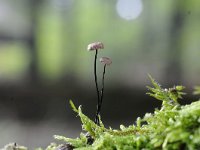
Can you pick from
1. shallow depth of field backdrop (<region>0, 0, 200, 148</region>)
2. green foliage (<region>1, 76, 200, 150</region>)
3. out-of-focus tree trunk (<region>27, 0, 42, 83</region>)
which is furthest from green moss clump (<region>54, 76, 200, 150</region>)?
out-of-focus tree trunk (<region>27, 0, 42, 83</region>)

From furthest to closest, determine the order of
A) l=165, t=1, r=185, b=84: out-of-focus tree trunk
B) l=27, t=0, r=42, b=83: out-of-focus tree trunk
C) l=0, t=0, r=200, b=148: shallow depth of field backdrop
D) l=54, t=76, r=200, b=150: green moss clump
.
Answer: l=165, t=1, r=185, b=84: out-of-focus tree trunk
l=27, t=0, r=42, b=83: out-of-focus tree trunk
l=0, t=0, r=200, b=148: shallow depth of field backdrop
l=54, t=76, r=200, b=150: green moss clump

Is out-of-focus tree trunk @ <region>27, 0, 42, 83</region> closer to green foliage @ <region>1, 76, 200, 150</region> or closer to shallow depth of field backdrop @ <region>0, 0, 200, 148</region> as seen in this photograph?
shallow depth of field backdrop @ <region>0, 0, 200, 148</region>

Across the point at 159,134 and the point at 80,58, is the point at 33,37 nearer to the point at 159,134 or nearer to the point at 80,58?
the point at 80,58

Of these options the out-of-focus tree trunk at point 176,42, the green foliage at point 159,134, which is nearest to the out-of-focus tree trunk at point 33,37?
the out-of-focus tree trunk at point 176,42

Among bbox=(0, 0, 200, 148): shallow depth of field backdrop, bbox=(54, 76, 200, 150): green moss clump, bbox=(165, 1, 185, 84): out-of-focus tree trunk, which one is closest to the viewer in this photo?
bbox=(54, 76, 200, 150): green moss clump

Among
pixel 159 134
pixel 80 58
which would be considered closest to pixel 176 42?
pixel 80 58

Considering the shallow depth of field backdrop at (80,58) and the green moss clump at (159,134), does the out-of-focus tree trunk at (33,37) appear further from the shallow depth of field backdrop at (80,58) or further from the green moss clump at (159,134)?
the green moss clump at (159,134)
